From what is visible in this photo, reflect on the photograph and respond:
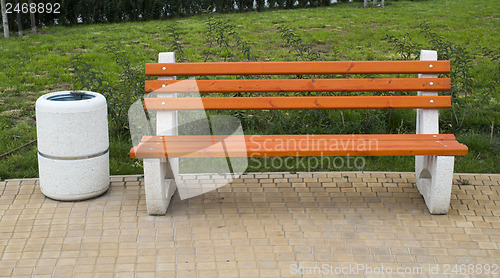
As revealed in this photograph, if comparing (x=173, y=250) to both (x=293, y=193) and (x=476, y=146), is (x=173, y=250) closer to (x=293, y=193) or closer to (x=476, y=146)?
(x=293, y=193)

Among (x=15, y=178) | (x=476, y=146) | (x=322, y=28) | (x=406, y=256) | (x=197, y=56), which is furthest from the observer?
(x=322, y=28)

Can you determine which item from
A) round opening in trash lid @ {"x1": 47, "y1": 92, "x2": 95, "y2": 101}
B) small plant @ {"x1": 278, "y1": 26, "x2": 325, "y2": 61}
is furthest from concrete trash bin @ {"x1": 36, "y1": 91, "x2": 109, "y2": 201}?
small plant @ {"x1": 278, "y1": 26, "x2": 325, "y2": 61}

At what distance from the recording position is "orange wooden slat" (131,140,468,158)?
4.14 metres

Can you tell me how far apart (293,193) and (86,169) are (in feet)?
5.35

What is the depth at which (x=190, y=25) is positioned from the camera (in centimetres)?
1158

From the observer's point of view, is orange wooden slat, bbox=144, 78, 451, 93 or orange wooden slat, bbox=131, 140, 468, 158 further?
orange wooden slat, bbox=144, 78, 451, 93

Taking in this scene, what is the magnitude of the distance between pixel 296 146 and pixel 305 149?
10 cm

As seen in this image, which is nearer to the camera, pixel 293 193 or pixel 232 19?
pixel 293 193

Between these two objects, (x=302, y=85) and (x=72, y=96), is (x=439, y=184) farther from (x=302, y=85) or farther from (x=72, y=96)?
(x=72, y=96)

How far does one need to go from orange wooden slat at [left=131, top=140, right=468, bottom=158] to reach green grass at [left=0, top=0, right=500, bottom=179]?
109 centimetres

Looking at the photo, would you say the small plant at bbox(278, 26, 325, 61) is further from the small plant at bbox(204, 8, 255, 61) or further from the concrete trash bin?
the concrete trash bin

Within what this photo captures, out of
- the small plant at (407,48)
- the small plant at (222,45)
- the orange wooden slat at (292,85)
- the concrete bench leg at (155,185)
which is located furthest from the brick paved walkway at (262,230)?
the small plant at (222,45)

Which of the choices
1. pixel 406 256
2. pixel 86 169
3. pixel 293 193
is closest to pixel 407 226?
pixel 406 256

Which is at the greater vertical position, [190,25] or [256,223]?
[190,25]
